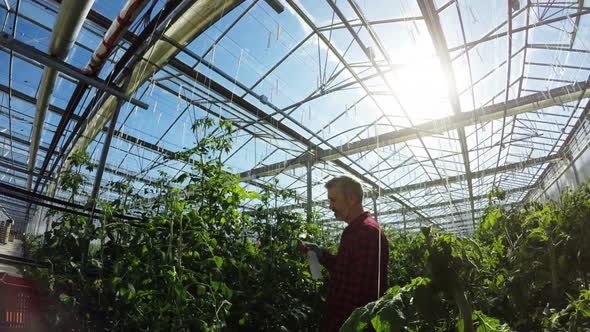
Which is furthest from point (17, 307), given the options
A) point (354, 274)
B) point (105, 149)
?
point (105, 149)

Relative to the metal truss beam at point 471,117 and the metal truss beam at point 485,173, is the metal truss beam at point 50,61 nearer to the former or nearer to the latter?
the metal truss beam at point 471,117

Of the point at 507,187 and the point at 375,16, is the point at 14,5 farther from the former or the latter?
the point at 507,187

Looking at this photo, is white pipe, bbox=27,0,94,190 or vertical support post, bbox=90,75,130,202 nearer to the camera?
white pipe, bbox=27,0,94,190

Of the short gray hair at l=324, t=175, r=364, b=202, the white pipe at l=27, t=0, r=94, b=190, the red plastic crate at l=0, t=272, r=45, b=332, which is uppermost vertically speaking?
the white pipe at l=27, t=0, r=94, b=190

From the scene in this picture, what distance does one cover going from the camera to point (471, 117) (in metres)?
6.10

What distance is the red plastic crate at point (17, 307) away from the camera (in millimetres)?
1733

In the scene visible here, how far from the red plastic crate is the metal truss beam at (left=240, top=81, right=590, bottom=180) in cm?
355

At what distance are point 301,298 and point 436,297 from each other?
1.66 metres

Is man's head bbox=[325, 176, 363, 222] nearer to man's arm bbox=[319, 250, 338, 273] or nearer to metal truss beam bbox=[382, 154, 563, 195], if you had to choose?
man's arm bbox=[319, 250, 338, 273]

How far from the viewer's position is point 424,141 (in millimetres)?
7973

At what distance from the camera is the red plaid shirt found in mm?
1827

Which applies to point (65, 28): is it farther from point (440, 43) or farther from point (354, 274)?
point (440, 43)

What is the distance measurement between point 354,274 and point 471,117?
5.36 m

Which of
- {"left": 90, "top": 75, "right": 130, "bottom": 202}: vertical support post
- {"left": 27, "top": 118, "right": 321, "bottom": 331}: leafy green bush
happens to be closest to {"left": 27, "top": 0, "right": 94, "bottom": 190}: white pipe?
{"left": 90, "top": 75, "right": 130, "bottom": 202}: vertical support post
